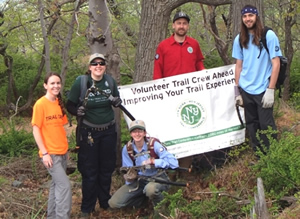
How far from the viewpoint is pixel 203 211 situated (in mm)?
4320

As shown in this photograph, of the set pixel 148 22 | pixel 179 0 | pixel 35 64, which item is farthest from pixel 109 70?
pixel 35 64

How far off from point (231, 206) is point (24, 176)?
4157 mm

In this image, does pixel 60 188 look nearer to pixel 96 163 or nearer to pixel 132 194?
pixel 96 163

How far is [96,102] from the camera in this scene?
4.98m

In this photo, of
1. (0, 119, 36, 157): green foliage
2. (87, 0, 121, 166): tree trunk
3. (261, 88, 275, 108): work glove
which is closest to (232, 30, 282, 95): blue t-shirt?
(261, 88, 275, 108): work glove

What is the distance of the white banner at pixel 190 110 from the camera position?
5805mm

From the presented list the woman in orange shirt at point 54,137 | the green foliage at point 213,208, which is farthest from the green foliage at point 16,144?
the green foliage at point 213,208

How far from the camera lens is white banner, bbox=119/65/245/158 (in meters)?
5.80

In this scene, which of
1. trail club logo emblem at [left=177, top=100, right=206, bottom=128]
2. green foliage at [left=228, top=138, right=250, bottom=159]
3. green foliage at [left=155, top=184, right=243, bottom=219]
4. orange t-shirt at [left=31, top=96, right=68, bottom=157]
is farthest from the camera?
trail club logo emblem at [left=177, top=100, right=206, bottom=128]

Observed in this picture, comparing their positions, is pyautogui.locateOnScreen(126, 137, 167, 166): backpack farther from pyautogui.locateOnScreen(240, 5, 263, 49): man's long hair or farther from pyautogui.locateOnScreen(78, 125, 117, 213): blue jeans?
pyautogui.locateOnScreen(240, 5, 263, 49): man's long hair

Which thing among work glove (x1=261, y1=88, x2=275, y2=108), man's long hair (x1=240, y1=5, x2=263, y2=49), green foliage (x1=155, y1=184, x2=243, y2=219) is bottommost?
green foliage (x1=155, y1=184, x2=243, y2=219)

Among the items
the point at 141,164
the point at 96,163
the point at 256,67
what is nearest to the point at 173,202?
the point at 141,164

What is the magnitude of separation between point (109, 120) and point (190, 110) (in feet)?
4.36

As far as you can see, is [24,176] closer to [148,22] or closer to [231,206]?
[148,22]
